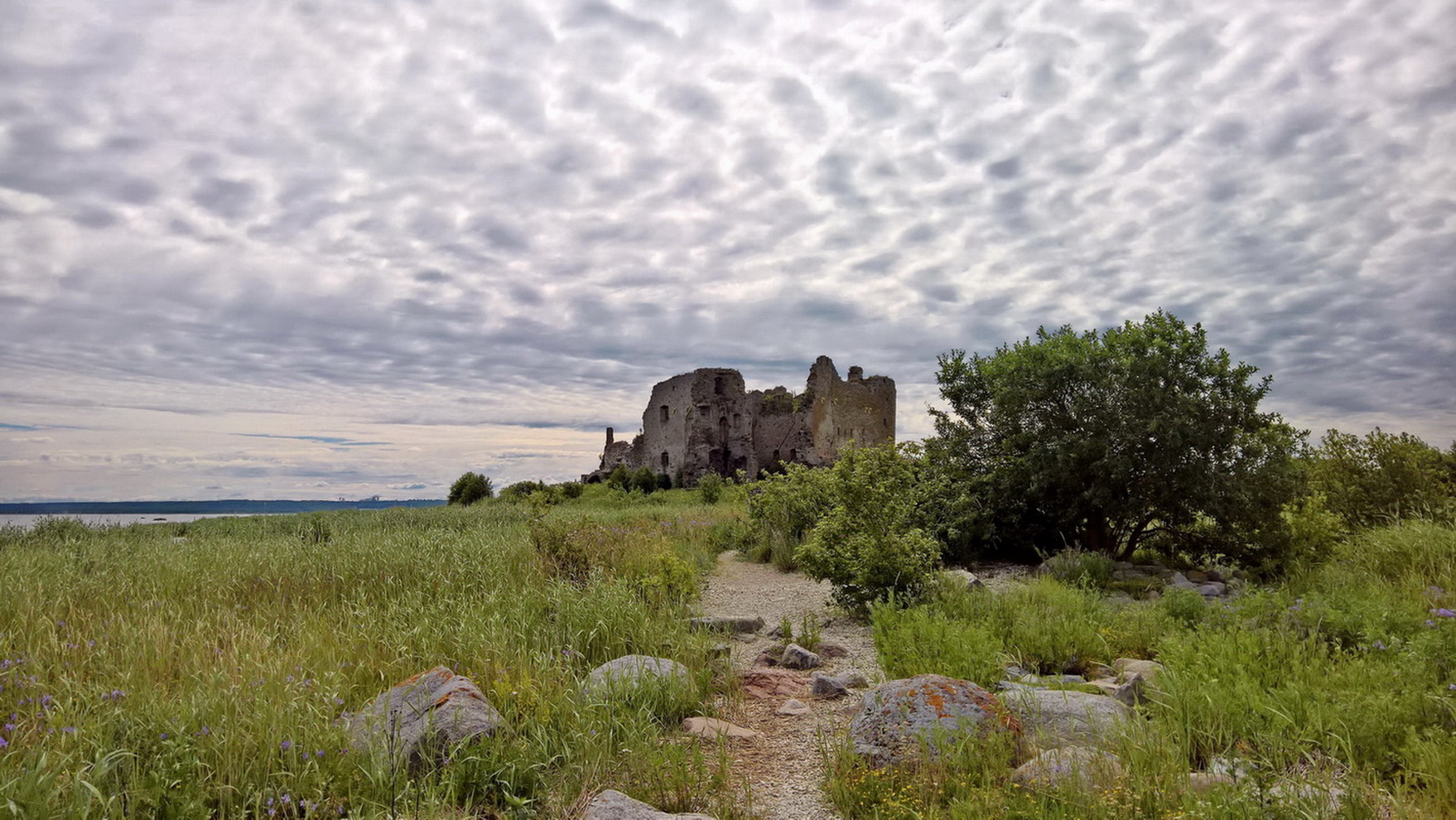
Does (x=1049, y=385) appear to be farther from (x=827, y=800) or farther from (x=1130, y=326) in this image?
(x=827, y=800)

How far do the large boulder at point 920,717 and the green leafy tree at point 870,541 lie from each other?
9.40 feet

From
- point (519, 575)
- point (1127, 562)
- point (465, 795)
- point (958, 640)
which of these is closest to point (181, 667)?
point (465, 795)

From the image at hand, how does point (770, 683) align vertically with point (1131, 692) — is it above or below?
below

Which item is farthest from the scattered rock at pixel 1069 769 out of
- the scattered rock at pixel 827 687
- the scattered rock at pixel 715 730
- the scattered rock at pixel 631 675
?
the scattered rock at pixel 631 675

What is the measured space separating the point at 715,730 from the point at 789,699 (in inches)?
38.9

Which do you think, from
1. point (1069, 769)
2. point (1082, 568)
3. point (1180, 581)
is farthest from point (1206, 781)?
point (1180, 581)

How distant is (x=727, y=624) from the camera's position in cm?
739

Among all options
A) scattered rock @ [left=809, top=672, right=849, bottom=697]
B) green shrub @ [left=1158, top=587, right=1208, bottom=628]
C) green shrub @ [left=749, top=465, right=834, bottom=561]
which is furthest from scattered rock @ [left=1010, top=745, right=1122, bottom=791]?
green shrub @ [left=749, top=465, right=834, bottom=561]

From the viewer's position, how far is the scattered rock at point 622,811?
3.36m

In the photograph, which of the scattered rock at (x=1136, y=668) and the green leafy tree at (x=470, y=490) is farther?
the green leafy tree at (x=470, y=490)

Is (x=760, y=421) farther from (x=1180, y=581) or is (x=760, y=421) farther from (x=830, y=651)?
(x=830, y=651)

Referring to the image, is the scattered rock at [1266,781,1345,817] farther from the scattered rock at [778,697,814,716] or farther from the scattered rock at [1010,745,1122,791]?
the scattered rock at [778,697,814,716]

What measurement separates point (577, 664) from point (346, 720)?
6.70 feet

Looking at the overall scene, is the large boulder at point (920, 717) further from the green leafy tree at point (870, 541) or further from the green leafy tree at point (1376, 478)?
the green leafy tree at point (1376, 478)
